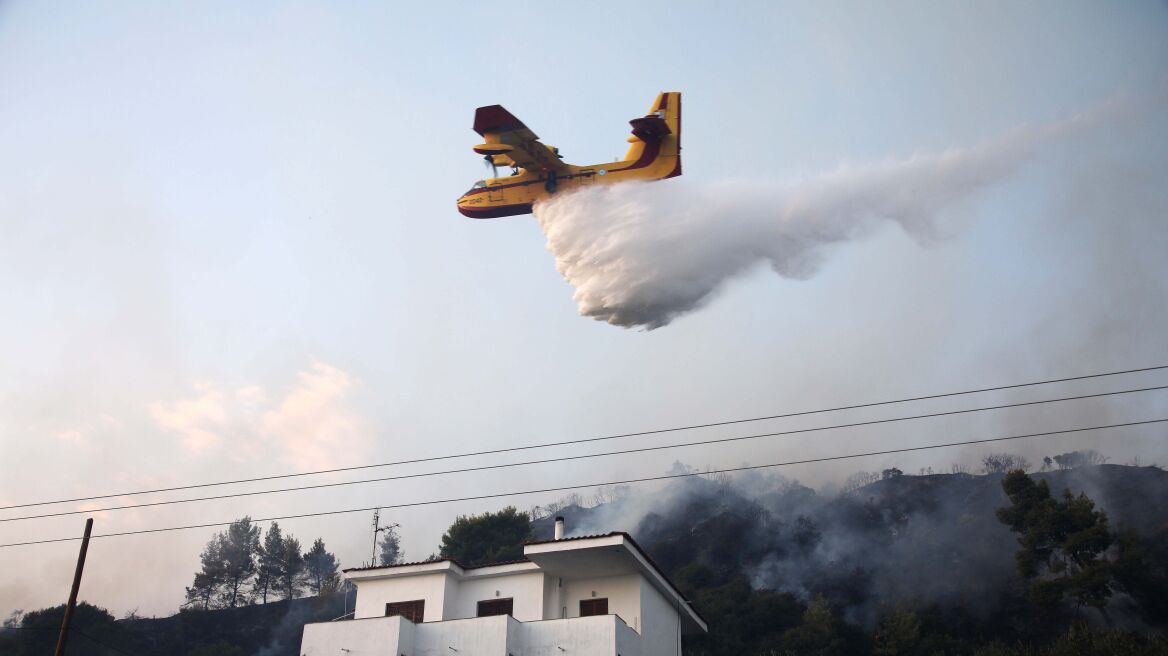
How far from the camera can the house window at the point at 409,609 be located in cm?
2776

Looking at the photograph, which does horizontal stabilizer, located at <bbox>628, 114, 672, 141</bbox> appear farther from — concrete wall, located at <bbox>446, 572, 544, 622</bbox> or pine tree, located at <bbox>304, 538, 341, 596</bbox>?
pine tree, located at <bbox>304, 538, 341, 596</bbox>

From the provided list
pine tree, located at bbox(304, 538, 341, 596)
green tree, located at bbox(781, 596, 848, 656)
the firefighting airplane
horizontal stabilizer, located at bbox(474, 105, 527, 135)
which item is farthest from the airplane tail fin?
pine tree, located at bbox(304, 538, 341, 596)

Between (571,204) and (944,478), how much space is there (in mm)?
78413

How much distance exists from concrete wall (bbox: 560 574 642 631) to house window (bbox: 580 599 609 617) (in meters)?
0.11

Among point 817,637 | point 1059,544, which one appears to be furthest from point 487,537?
point 1059,544

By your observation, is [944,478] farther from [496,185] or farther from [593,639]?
[593,639]

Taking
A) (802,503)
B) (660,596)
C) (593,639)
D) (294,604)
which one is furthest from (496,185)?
(802,503)

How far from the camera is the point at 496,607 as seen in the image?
2788 centimetres

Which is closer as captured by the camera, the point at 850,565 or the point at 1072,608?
the point at 1072,608

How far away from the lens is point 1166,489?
9081 centimetres

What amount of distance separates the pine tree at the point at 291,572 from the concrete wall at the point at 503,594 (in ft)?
217

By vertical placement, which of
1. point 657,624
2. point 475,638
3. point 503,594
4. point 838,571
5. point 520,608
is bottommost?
point 475,638

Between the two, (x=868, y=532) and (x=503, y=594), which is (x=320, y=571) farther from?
(x=503, y=594)

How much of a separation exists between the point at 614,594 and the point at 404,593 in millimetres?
5996
